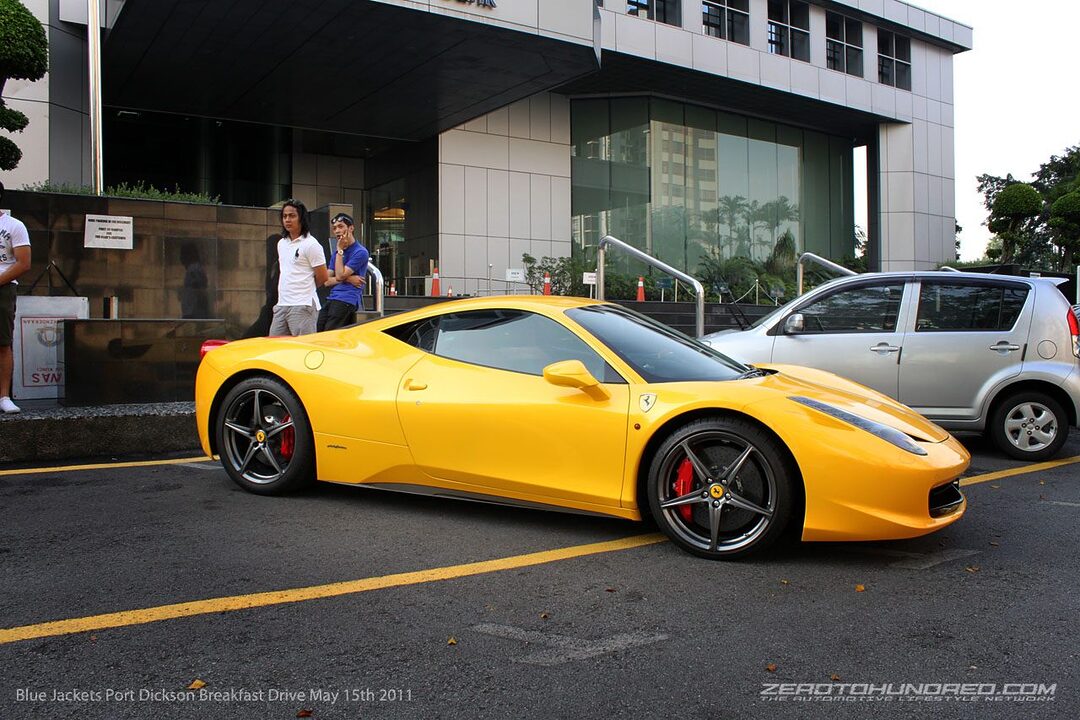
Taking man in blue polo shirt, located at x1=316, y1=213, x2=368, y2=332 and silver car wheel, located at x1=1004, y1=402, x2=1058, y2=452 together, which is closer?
silver car wheel, located at x1=1004, y1=402, x2=1058, y2=452

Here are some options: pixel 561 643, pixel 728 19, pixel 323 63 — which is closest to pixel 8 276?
pixel 561 643

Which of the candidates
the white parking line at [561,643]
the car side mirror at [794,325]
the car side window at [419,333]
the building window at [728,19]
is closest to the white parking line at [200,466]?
the car side window at [419,333]

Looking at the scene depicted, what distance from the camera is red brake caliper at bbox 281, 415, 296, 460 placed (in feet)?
16.3

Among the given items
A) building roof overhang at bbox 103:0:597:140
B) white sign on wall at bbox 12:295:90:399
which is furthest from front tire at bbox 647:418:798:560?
building roof overhang at bbox 103:0:597:140

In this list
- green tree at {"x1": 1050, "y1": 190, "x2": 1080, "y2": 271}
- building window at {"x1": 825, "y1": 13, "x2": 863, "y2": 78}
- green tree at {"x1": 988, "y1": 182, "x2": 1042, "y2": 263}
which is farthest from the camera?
building window at {"x1": 825, "y1": 13, "x2": 863, "y2": 78}

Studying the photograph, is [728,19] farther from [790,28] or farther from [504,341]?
[504,341]

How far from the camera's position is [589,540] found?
4.14m

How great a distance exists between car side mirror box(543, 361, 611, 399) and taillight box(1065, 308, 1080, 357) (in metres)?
4.73

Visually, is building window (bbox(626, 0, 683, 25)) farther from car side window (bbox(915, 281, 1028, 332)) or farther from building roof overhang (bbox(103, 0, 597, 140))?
car side window (bbox(915, 281, 1028, 332))

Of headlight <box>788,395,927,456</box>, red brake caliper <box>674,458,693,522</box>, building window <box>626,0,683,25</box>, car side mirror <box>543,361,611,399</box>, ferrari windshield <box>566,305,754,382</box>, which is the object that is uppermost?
building window <box>626,0,683,25</box>

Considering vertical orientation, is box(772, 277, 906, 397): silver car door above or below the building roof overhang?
below

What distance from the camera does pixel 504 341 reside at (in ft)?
14.9

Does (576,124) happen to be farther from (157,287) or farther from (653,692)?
(653,692)

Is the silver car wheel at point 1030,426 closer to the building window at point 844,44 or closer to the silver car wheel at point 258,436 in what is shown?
the silver car wheel at point 258,436
